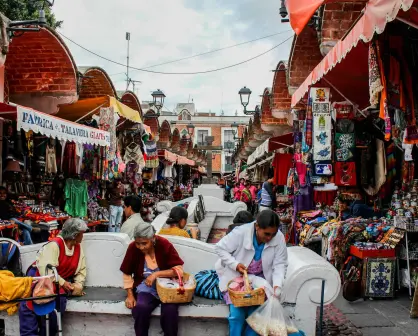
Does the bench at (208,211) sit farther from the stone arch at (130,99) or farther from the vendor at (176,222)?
the stone arch at (130,99)

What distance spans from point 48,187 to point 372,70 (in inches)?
299

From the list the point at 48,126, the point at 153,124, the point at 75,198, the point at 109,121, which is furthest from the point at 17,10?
the point at 48,126

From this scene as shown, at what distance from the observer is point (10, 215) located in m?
8.24

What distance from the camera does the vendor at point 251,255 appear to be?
3.99 m

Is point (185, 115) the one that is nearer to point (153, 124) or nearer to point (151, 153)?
point (153, 124)

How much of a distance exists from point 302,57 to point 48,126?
18.3 ft

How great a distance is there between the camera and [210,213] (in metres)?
12.2

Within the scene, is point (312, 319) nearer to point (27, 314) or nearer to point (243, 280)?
point (243, 280)

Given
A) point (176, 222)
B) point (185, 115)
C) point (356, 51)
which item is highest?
point (185, 115)

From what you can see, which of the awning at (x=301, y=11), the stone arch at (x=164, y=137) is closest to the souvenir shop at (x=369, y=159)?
the awning at (x=301, y=11)

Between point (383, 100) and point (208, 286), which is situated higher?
point (383, 100)

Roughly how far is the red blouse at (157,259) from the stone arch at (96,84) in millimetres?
6901

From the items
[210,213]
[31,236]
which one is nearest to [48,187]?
[31,236]

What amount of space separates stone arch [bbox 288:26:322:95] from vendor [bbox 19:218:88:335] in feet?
22.0
